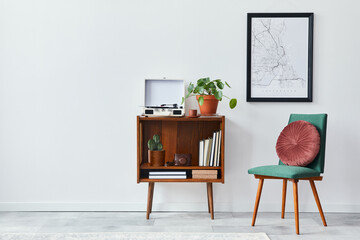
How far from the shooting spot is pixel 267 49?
3.27 meters

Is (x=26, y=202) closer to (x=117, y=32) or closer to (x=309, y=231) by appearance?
(x=117, y=32)

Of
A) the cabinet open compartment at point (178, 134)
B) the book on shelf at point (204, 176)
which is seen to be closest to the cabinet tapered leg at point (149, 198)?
the cabinet open compartment at point (178, 134)

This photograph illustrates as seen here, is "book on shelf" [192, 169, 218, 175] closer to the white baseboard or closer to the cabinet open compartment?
the cabinet open compartment

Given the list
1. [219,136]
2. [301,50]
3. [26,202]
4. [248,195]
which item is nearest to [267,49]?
[301,50]

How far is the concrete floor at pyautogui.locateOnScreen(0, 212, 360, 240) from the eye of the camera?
9.07 ft

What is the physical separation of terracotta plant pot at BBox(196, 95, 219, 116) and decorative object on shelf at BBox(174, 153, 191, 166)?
1.17ft

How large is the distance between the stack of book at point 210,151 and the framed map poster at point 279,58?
1.67 feet

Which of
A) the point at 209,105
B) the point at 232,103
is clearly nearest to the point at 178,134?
the point at 209,105

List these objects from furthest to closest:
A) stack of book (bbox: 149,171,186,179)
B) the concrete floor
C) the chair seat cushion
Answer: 1. stack of book (bbox: 149,171,186,179)
2. the concrete floor
3. the chair seat cushion

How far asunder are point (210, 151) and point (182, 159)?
0.74 ft

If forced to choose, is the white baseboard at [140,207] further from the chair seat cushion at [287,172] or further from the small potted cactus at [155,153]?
the chair seat cushion at [287,172]

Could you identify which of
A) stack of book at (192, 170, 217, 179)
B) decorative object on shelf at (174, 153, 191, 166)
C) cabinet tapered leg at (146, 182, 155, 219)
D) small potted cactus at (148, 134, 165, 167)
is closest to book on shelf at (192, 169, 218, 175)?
stack of book at (192, 170, 217, 179)

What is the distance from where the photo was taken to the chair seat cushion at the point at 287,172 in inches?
105

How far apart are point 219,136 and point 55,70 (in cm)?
146
